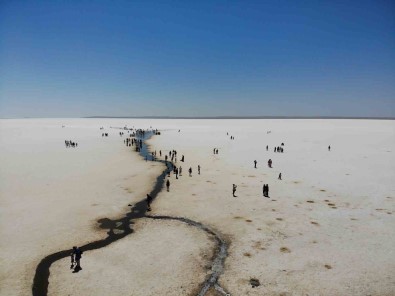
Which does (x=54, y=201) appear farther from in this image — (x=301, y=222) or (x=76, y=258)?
(x=301, y=222)

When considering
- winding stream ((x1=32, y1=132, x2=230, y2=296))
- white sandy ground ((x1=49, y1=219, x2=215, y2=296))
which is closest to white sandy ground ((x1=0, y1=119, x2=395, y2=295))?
white sandy ground ((x1=49, y1=219, x2=215, y2=296))

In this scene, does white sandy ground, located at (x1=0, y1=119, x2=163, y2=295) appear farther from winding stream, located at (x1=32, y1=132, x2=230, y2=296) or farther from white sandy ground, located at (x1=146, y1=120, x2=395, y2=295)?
white sandy ground, located at (x1=146, y1=120, x2=395, y2=295)

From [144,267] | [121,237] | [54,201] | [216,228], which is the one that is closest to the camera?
[144,267]

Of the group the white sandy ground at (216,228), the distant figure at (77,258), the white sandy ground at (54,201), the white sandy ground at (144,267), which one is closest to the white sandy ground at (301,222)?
the white sandy ground at (216,228)

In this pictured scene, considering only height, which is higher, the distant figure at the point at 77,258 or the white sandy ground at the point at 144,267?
the distant figure at the point at 77,258

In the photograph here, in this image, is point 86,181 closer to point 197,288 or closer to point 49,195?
point 49,195

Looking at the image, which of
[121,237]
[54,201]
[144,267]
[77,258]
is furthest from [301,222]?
[54,201]

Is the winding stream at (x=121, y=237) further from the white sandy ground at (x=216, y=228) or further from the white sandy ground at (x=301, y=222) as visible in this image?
the white sandy ground at (x=301, y=222)

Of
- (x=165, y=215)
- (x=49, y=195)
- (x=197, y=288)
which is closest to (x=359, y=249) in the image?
(x=197, y=288)

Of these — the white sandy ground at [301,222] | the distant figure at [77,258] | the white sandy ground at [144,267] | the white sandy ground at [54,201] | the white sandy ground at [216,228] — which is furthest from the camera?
the white sandy ground at [54,201]

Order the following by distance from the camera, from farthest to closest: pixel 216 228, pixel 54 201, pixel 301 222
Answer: pixel 54 201 → pixel 301 222 → pixel 216 228

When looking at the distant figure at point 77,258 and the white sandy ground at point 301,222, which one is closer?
the white sandy ground at point 301,222

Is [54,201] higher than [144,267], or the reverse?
[144,267]
